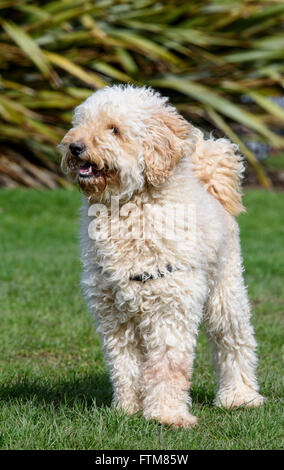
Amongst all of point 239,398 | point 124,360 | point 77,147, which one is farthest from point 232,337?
point 77,147

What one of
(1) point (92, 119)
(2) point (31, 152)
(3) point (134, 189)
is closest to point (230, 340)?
(3) point (134, 189)

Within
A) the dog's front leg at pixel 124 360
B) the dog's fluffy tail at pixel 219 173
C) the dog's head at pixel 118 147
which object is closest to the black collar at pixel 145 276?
the dog's front leg at pixel 124 360

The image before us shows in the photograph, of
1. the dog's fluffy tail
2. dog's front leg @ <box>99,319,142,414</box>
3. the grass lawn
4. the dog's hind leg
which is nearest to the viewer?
the grass lawn

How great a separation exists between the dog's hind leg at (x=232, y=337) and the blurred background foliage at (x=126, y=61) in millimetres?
7316

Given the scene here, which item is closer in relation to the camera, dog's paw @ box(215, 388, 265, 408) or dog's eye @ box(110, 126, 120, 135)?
dog's eye @ box(110, 126, 120, 135)

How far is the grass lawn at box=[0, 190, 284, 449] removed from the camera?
12.9ft

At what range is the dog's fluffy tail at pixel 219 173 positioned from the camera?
4.97m

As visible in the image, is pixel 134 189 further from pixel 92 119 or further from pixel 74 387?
pixel 74 387

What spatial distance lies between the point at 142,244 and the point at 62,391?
50.7 inches

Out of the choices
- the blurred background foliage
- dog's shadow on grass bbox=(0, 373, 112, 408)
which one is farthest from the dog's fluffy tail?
the blurred background foliage

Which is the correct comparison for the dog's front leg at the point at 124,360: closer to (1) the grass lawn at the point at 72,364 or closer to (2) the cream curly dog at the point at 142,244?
(2) the cream curly dog at the point at 142,244

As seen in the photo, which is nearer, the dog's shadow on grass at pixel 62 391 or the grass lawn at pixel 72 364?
the grass lawn at pixel 72 364

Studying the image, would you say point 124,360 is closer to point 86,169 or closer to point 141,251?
point 141,251

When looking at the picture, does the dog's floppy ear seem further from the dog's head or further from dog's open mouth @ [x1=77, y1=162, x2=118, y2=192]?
dog's open mouth @ [x1=77, y1=162, x2=118, y2=192]
